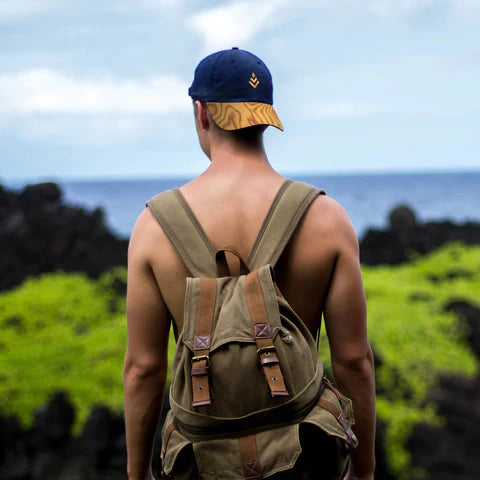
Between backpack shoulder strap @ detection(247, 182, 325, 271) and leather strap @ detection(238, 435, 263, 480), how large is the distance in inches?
27.6

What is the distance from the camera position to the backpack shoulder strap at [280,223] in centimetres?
277

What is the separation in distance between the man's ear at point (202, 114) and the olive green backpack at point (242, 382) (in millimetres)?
700

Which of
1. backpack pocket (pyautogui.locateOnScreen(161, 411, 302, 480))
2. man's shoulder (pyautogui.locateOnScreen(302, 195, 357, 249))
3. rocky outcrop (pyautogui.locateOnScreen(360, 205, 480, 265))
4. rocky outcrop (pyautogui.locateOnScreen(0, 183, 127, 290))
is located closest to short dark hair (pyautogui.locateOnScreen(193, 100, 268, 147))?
man's shoulder (pyautogui.locateOnScreen(302, 195, 357, 249))

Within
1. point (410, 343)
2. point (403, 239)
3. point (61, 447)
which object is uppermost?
point (403, 239)

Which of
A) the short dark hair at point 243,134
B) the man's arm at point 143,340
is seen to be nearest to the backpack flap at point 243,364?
the man's arm at point 143,340

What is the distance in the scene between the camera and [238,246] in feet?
9.27

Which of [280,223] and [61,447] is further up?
[280,223]

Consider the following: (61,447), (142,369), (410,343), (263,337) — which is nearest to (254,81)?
(263,337)

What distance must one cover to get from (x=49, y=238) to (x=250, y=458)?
908 cm

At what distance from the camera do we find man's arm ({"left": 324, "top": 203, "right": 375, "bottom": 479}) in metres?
2.94

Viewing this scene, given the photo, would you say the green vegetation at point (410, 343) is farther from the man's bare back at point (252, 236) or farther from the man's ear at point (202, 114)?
the man's ear at point (202, 114)

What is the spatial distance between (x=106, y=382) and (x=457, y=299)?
16.2 ft

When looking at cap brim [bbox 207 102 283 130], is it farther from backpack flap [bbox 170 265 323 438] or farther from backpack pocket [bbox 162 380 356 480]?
backpack pocket [bbox 162 380 356 480]

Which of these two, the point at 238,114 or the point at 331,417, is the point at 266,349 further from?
the point at 238,114
